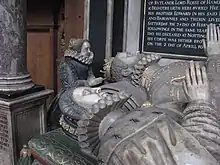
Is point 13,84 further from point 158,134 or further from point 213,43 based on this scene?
point 158,134

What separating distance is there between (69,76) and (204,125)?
3.90 feet

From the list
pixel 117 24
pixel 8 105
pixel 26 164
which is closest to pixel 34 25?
pixel 117 24

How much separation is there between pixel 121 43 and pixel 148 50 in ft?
0.76

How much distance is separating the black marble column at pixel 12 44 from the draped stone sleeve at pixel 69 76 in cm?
23

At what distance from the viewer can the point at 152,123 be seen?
0.75 m

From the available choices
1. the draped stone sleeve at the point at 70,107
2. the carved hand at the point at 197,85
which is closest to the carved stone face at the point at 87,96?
the draped stone sleeve at the point at 70,107

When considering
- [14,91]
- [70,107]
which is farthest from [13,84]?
[70,107]

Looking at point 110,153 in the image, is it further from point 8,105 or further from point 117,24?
point 117,24

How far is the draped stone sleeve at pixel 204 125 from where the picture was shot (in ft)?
2.49

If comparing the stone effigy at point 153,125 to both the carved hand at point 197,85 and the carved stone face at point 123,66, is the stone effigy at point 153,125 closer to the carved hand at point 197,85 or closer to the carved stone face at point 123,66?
the carved hand at point 197,85

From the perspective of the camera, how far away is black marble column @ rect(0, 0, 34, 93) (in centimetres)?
172

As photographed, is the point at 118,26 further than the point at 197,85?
Yes

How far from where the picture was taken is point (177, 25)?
205cm

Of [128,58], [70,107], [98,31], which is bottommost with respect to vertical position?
[70,107]
